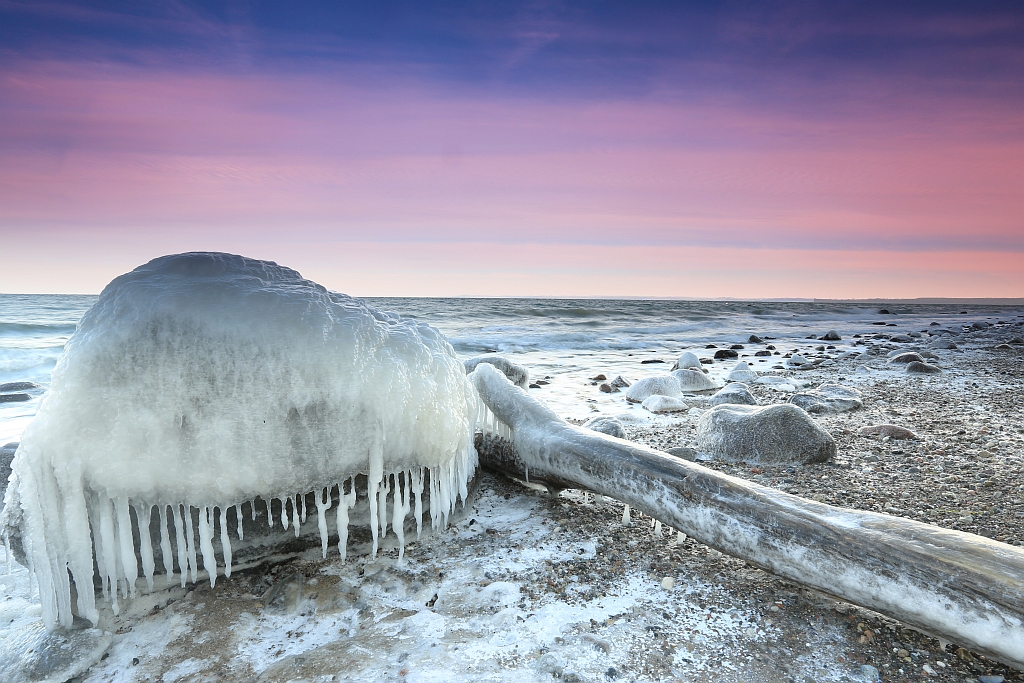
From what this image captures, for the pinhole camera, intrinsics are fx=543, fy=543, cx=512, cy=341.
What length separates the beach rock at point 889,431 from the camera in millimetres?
4109

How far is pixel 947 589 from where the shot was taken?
61.8 inches

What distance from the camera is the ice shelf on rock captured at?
1.88 meters

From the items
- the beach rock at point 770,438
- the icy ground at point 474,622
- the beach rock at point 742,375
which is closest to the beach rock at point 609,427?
the beach rock at point 770,438

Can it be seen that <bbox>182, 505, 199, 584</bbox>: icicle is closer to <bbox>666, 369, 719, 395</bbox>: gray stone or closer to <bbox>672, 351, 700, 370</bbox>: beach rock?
<bbox>666, 369, 719, 395</bbox>: gray stone

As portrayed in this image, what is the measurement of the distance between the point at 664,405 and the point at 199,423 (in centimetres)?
478

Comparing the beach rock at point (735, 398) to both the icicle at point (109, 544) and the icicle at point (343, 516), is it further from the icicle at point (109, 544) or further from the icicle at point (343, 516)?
the icicle at point (109, 544)

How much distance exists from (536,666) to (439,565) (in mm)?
742

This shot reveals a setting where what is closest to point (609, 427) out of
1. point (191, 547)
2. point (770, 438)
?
point (770, 438)

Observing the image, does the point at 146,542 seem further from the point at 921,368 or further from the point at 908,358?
the point at 908,358

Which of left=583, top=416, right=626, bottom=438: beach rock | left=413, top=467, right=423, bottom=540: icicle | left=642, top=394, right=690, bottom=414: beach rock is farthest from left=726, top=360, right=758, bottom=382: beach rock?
left=413, top=467, right=423, bottom=540: icicle

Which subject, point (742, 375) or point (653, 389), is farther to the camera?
point (742, 375)

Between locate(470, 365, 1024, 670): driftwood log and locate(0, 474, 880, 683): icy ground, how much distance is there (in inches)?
8.5

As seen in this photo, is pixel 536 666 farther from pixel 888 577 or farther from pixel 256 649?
pixel 888 577

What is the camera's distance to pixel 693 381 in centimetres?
718
